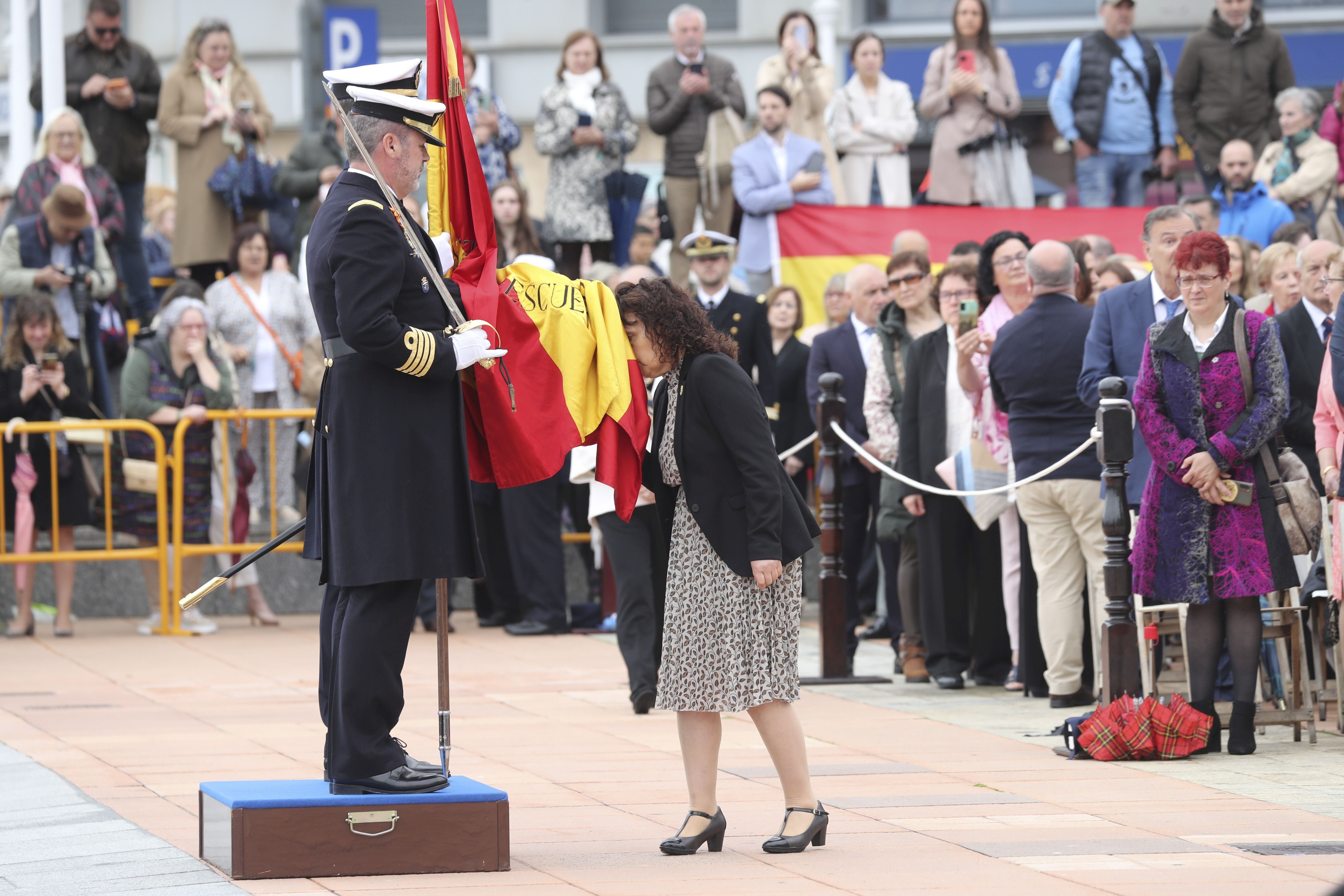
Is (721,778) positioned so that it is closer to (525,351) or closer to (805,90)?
(525,351)

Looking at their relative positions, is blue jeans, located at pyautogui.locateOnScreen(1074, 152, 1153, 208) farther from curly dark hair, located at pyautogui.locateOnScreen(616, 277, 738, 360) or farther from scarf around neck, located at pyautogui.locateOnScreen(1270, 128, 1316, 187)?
curly dark hair, located at pyautogui.locateOnScreen(616, 277, 738, 360)

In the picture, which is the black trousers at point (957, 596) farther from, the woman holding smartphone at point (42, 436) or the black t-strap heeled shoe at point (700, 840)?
the woman holding smartphone at point (42, 436)

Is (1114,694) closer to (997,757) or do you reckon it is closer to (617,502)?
(997,757)

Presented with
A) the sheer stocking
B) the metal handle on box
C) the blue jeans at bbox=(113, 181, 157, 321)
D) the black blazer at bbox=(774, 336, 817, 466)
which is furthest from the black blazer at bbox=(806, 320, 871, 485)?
the blue jeans at bbox=(113, 181, 157, 321)

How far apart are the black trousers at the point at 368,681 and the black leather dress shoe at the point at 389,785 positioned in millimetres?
16

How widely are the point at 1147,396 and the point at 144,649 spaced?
22.5 ft

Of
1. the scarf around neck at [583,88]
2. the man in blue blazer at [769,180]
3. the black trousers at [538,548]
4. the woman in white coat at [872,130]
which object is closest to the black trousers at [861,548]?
the black trousers at [538,548]

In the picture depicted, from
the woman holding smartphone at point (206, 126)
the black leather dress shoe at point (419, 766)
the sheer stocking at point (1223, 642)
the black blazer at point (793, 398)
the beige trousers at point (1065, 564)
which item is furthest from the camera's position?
the woman holding smartphone at point (206, 126)

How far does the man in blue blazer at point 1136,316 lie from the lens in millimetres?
9234

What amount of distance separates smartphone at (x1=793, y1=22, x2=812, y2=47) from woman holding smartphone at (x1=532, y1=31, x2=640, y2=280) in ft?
5.27

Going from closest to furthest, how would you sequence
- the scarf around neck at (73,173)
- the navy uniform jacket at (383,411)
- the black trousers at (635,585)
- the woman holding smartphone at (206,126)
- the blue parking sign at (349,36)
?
the navy uniform jacket at (383,411)
the black trousers at (635,585)
the blue parking sign at (349,36)
the scarf around neck at (73,173)
the woman holding smartphone at (206,126)

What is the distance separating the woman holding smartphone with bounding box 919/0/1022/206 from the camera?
15.4m

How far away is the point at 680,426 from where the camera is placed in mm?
6594

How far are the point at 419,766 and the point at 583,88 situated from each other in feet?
32.5
